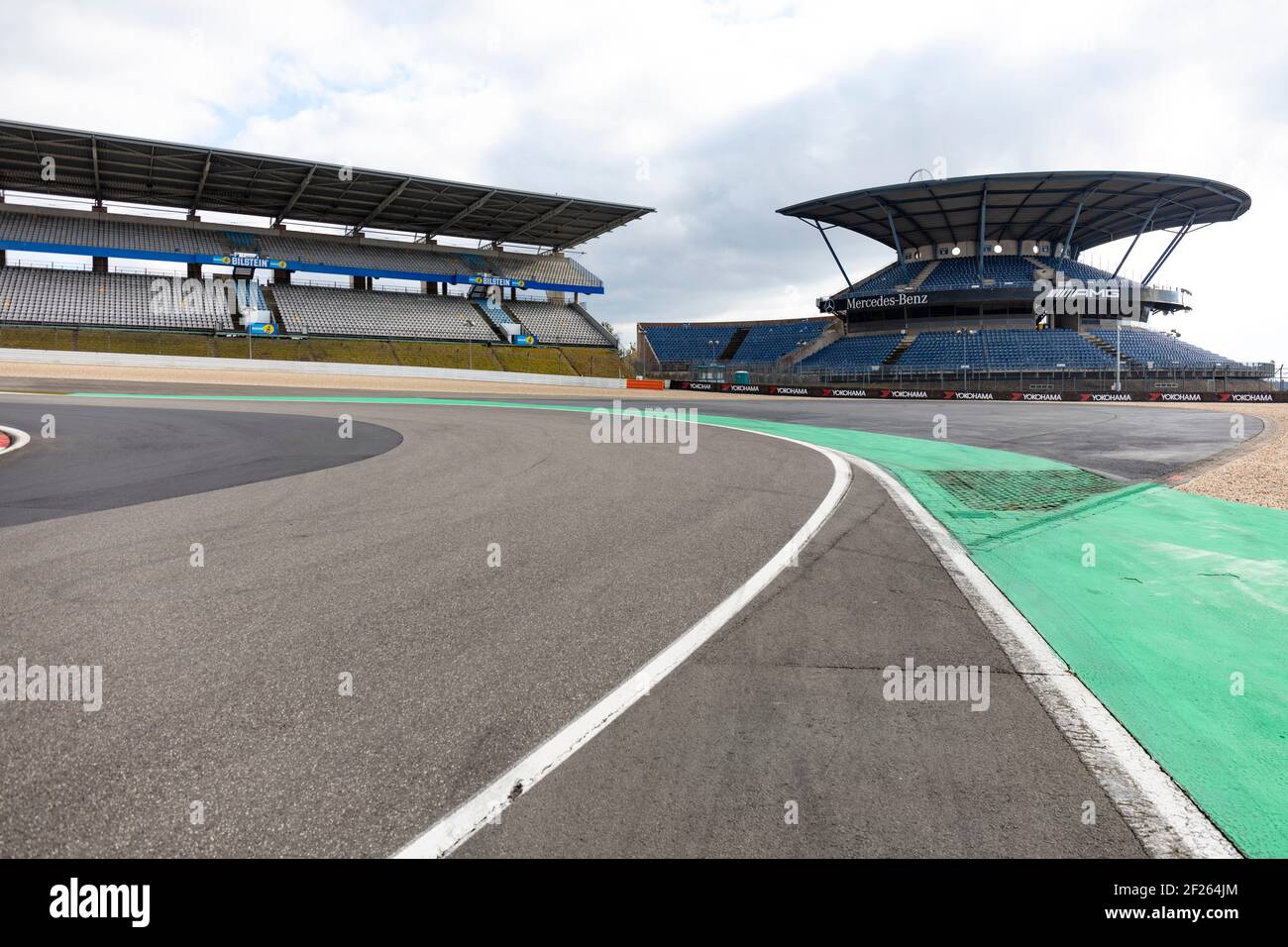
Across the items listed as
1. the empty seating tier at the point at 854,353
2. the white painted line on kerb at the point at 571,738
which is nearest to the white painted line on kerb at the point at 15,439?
the white painted line on kerb at the point at 571,738

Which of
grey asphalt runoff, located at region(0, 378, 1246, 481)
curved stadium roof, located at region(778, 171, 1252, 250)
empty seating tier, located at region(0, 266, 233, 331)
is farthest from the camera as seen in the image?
curved stadium roof, located at region(778, 171, 1252, 250)

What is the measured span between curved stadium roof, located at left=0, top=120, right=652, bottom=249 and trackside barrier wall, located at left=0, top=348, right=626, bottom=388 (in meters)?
12.3

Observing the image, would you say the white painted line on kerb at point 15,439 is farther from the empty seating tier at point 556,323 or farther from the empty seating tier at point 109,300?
the empty seating tier at point 556,323

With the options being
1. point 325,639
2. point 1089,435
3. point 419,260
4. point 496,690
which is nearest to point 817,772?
point 496,690

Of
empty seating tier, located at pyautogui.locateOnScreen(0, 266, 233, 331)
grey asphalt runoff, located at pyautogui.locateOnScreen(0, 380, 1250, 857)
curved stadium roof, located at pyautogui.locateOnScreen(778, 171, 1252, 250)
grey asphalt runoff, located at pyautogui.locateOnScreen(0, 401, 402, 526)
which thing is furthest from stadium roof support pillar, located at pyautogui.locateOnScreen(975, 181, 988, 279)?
grey asphalt runoff, located at pyautogui.locateOnScreen(0, 380, 1250, 857)

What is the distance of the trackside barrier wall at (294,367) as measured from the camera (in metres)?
37.0

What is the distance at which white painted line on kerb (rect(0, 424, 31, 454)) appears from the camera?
11461 mm

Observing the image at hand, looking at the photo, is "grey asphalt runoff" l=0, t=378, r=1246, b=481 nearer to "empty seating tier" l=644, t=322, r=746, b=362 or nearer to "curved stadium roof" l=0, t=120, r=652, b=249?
"curved stadium roof" l=0, t=120, r=652, b=249

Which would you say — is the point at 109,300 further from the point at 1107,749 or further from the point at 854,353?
the point at 1107,749

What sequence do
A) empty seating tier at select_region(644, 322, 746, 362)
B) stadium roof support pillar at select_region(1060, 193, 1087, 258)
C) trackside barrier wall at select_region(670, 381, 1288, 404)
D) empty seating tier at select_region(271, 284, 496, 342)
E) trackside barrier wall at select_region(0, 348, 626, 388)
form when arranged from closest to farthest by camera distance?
trackside barrier wall at select_region(0, 348, 626, 388) < trackside barrier wall at select_region(670, 381, 1288, 404) < empty seating tier at select_region(271, 284, 496, 342) < stadium roof support pillar at select_region(1060, 193, 1087, 258) < empty seating tier at select_region(644, 322, 746, 362)

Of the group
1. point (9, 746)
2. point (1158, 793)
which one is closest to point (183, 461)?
point (9, 746)

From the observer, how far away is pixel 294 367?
4166 centimetres

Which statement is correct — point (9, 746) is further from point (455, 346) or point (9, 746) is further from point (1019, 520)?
point (455, 346)
